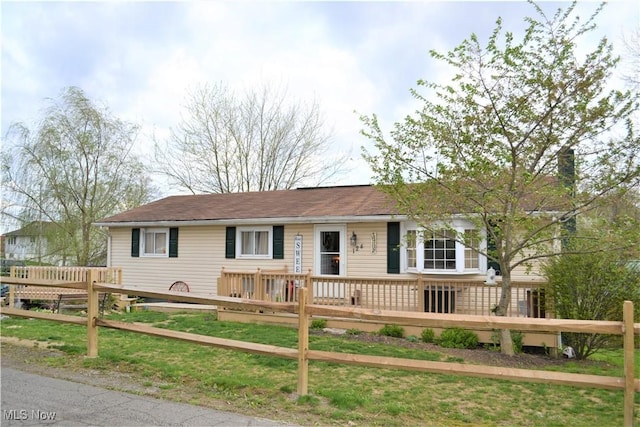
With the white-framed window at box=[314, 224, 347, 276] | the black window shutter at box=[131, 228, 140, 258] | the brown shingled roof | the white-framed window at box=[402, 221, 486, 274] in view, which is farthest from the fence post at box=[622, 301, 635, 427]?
the black window shutter at box=[131, 228, 140, 258]

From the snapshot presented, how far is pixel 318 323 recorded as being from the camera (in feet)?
31.6

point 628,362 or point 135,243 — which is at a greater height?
point 135,243

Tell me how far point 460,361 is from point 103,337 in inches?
236

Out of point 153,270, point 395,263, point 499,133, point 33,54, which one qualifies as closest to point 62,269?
point 153,270

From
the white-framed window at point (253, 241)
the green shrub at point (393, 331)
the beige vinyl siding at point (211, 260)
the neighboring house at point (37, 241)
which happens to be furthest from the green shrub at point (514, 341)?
the neighboring house at point (37, 241)

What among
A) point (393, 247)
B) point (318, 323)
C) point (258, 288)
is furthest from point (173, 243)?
point (393, 247)

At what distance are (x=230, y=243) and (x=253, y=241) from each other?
715 millimetres

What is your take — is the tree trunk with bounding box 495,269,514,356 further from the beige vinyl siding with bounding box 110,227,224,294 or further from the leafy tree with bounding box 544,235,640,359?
the beige vinyl siding with bounding box 110,227,224,294

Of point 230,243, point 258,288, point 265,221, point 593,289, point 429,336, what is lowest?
point 429,336

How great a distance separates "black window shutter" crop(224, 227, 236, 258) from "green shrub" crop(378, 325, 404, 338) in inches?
244

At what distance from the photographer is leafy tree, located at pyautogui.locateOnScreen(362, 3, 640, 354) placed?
657cm

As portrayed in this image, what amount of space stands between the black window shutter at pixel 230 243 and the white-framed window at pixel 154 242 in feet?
8.11

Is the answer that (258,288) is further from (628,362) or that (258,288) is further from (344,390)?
(628,362)

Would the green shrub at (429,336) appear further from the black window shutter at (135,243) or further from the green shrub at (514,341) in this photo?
the black window shutter at (135,243)
